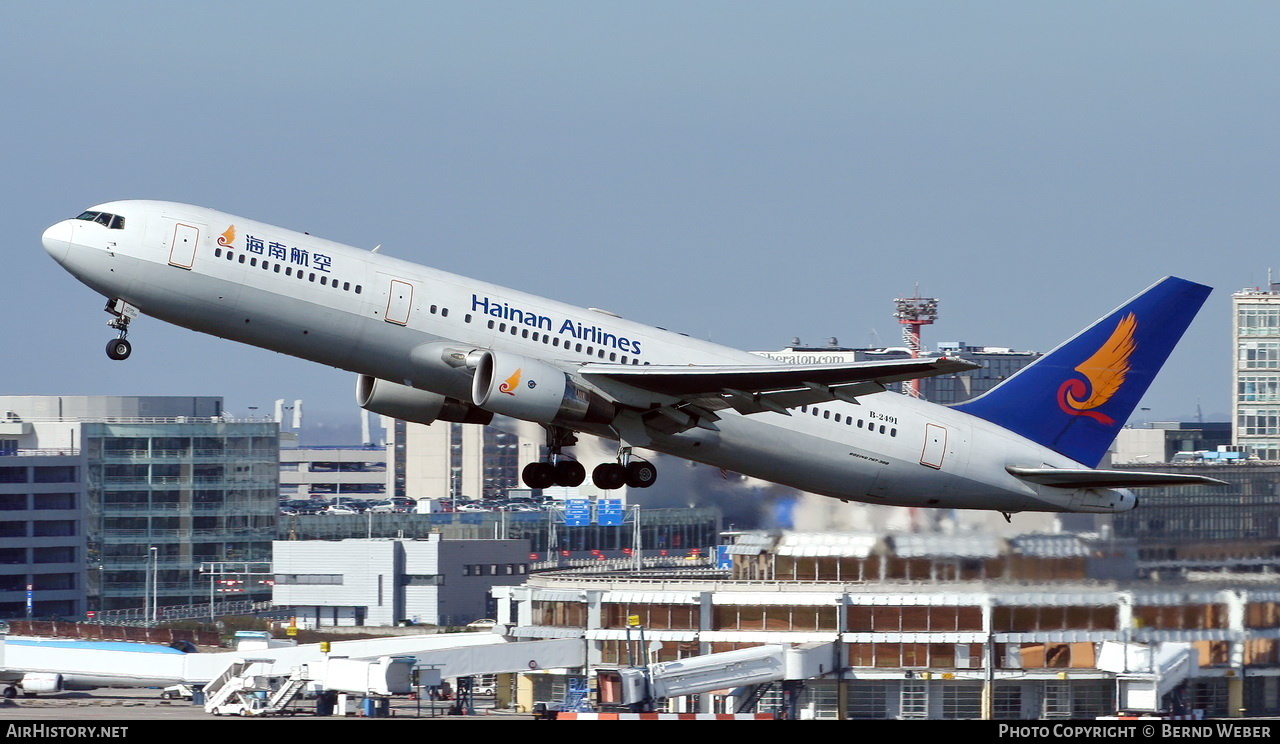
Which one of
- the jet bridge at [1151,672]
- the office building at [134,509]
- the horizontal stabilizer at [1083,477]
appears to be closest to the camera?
the horizontal stabilizer at [1083,477]

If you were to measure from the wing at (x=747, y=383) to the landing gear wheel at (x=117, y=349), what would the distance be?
28.4 ft

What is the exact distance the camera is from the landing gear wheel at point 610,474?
34.1m

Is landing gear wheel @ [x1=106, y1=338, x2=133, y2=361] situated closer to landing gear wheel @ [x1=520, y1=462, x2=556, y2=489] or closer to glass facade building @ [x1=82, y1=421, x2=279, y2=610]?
landing gear wheel @ [x1=520, y1=462, x2=556, y2=489]

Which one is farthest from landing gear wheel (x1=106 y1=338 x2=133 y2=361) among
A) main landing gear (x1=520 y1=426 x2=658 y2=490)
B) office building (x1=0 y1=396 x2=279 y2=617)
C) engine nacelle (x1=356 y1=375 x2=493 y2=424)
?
office building (x1=0 y1=396 x2=279 y2=617)

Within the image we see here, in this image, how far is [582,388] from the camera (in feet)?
106

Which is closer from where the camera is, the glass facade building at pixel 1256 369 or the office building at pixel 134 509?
the office building at pixel 134 509

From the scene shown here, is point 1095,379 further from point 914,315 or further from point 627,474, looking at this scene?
point 914,315

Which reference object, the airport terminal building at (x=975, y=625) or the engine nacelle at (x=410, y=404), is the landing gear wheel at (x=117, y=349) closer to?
the engine nacelle at (x=410, y=404)

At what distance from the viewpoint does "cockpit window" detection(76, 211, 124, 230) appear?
3031 centimetres

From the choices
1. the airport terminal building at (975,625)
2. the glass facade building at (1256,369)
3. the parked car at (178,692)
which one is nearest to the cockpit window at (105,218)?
the airport terminal building at (975,625)

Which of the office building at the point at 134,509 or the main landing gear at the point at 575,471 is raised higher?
the main landing gear at the point at 575,471

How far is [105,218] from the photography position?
30438 millimetres

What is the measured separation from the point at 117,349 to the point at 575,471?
9.63 m
